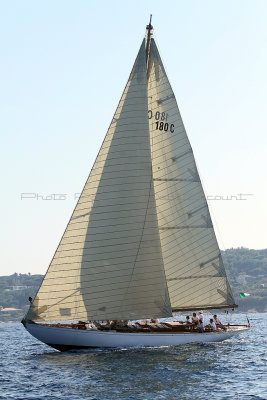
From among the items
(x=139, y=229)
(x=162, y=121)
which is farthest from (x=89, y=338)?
(x=162, y=121)

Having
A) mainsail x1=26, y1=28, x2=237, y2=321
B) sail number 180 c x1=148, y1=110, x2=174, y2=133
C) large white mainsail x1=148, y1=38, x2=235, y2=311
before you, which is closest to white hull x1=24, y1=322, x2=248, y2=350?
mainsail x1=26, y1=28, x2=237, y2=321

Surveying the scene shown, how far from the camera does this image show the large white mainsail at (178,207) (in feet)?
134

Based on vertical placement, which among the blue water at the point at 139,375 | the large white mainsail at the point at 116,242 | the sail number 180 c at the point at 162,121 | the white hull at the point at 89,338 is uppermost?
the sail number 180 c at the point at 162,121

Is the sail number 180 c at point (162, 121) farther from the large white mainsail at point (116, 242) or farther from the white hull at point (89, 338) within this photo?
the white hull at point (89, 338)

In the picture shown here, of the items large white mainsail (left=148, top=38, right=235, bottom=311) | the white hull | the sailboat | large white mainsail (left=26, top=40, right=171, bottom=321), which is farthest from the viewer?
large white mainsail (left=148, top=38, right=235, bottom=311)

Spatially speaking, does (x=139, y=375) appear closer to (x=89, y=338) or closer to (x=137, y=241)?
(x=89, y=338)

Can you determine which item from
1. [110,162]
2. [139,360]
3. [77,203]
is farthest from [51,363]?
[110,162]

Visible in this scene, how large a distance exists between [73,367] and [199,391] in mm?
8140

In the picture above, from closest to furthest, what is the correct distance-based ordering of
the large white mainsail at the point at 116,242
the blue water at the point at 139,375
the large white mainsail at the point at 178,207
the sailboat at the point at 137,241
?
the blue water at the point at 139,375 < the large white mainsail at the point at 116,242 < the sailboat at the point at 137,241 < the large white mainsail at the point at 178,207

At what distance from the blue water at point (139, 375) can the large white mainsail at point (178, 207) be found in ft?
12.6

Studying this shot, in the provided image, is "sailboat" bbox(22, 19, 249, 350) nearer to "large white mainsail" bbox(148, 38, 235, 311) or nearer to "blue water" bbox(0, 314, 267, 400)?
"large white mainsail" bbox(148, 38, 235, 311)

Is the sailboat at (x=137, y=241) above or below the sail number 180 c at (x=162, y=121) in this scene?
below

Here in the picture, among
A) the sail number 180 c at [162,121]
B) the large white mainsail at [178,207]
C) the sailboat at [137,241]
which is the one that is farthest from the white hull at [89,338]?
the sail number 180 c at [162,121]

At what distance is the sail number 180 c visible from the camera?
4100 centimetres
